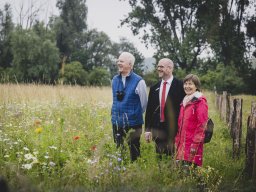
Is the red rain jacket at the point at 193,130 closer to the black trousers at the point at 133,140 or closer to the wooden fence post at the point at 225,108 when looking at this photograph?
the black trousers at the point at 133,140

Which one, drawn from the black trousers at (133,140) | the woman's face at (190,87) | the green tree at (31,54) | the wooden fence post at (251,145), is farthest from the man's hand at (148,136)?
the green tree at (31,54)

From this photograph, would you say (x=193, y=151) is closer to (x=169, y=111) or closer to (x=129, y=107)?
(x=169, y=111)

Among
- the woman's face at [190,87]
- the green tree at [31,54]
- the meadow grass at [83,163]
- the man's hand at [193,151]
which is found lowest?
the meadow grass at [83,163]

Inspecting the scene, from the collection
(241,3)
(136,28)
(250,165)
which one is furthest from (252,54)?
(250,165)

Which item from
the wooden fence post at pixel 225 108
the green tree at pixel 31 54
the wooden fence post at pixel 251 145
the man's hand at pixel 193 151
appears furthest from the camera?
the green tree at pixel 31 54

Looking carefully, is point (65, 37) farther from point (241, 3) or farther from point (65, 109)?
point (65, 109)

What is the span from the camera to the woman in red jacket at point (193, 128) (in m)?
4.30

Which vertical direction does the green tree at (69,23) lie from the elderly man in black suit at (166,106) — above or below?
above

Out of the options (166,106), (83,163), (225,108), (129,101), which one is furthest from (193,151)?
(225,108)

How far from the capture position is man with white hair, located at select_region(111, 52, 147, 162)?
200 inches

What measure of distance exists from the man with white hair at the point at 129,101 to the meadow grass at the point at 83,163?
1.14 feet

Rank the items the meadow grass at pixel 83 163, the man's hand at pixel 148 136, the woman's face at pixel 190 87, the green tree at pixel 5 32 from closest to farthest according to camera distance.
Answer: the meadow grass at pixel 83 163
the woman's face at pixel 190 87
the man's hand at pixel 148 136
the green tree at pixel 5 32

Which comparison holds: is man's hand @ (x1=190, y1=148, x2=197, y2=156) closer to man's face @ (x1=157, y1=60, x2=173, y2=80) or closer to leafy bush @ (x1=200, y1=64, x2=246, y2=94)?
man's face @ (x1=157, y1=60, x2=173, y2=80)

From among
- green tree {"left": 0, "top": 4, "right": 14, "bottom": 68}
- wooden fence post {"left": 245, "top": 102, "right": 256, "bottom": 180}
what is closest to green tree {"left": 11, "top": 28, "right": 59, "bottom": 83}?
green tree {"left": 0, "top": 4, "right": 14, "bottom": 68}
